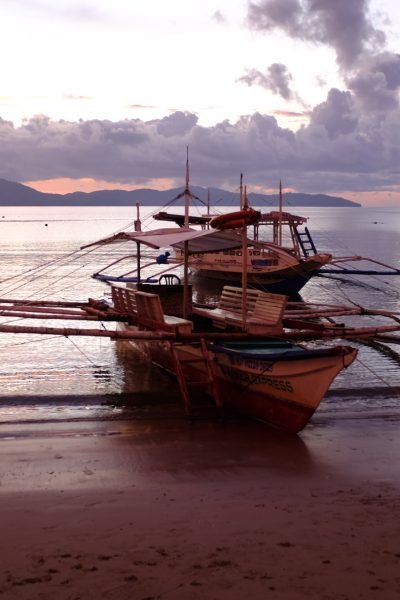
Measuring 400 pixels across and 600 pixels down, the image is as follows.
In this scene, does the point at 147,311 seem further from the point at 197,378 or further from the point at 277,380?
the point at 277,380

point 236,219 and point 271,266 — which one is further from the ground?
point 236,219

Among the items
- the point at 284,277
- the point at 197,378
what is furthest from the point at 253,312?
the point at 284,277

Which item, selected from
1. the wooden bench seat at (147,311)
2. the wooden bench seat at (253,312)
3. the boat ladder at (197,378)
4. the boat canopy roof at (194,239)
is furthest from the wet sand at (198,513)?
the boat canopy roof at (194,239)

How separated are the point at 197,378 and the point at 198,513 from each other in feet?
19.6

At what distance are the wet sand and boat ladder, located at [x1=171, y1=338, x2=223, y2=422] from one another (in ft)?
2.26

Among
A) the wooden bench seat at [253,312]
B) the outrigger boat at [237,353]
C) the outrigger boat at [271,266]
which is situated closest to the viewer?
the outrigger boat at [237,353]

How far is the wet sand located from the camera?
6129 mm

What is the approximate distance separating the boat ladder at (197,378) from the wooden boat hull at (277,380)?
0.07 m

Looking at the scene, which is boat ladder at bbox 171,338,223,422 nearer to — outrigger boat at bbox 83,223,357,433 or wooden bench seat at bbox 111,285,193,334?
outrigger boat at bbox 83,223,357,433

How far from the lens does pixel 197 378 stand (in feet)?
44.7

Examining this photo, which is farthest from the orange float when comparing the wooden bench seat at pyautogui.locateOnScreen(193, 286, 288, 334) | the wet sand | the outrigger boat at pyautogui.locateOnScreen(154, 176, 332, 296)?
the outrigger boat at pyautogui.locateOnScreen(154, 176, 332, 296)

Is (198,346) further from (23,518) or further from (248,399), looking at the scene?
(23,518)

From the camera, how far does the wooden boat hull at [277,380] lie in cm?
1052

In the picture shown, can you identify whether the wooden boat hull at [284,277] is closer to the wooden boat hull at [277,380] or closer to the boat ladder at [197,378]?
the boat ladder at [197,378]
